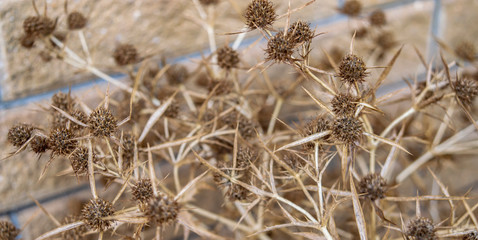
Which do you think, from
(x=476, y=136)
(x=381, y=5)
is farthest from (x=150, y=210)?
(x=476, y=136)

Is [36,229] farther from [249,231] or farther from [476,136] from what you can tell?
[476,136]

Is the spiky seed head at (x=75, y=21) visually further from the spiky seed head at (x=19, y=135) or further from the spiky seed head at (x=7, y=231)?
the spiky seed head at (x=7, y=231)

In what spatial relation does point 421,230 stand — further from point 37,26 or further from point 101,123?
point 37,26

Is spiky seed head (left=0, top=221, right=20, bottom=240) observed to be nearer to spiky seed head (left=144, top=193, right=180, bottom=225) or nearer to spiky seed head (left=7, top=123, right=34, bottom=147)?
spiky seed head (left=7, top=123, right=34, bottom=147)

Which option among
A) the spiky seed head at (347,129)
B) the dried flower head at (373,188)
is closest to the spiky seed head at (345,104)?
the spiky seed head at (347,129)

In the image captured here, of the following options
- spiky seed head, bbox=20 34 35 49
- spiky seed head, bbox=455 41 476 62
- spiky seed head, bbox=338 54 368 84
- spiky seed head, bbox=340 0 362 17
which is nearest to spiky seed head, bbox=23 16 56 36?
spiky seed head, bbox=20 34 35 49

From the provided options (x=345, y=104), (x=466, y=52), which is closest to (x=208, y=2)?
(x=345, y=104)

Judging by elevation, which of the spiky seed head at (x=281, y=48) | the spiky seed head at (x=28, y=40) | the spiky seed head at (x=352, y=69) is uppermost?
the spiky seed head at (x=352, y=69)
